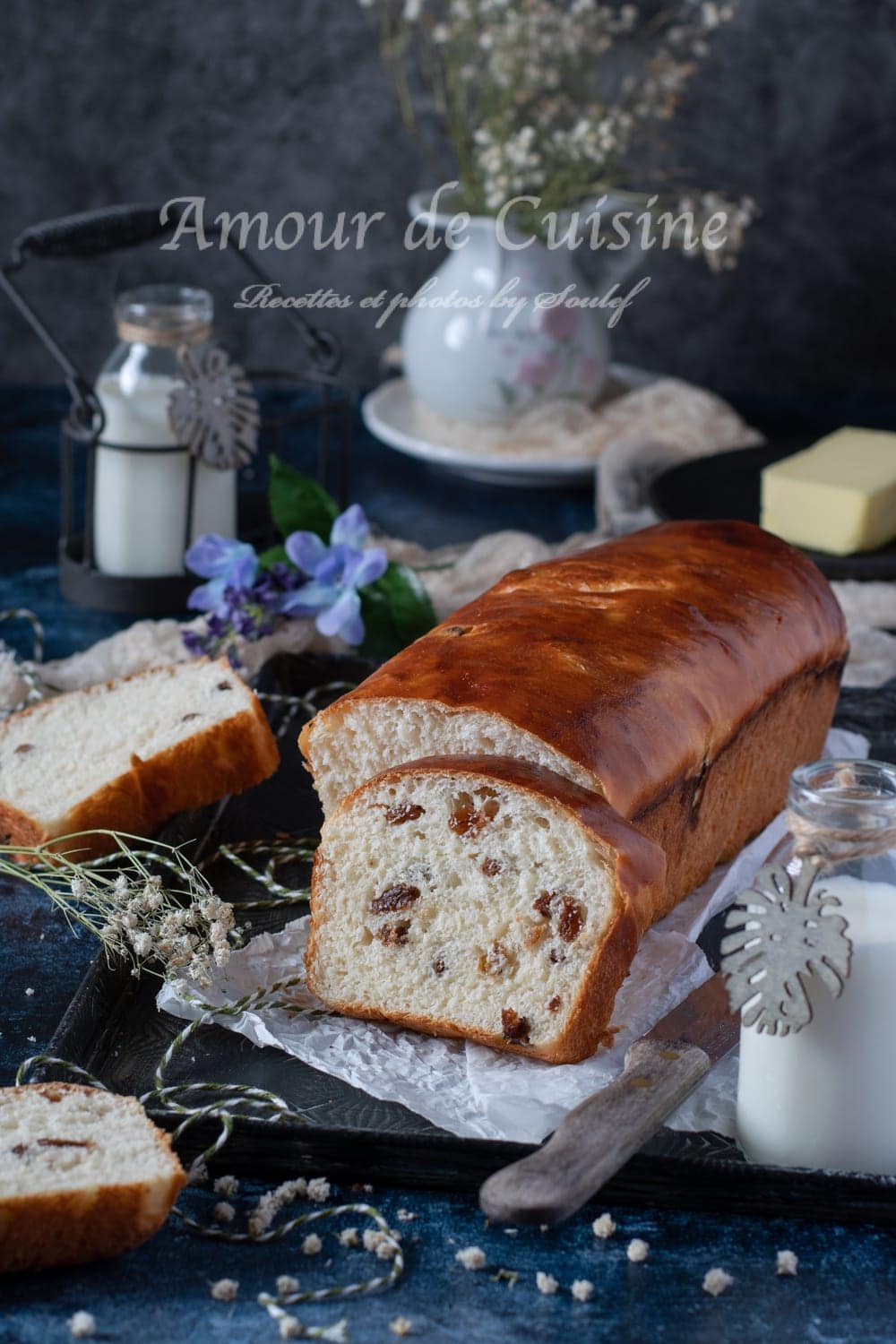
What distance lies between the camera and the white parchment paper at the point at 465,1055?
65.6 inches

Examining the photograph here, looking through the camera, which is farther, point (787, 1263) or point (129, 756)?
point (129, 756)

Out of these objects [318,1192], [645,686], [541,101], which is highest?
[541,101]

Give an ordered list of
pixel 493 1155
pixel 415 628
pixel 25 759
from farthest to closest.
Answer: pixel 415 628 < pixel 25 759 < pixel 493 1155

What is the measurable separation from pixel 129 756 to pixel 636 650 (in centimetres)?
78

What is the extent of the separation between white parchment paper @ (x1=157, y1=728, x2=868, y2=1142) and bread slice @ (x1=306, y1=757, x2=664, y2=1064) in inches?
0.9

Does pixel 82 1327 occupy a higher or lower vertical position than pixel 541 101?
lower

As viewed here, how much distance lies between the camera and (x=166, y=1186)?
1.48 metres

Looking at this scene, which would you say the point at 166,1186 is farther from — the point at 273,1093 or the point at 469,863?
the point at 469,863

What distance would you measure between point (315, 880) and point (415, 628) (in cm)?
105

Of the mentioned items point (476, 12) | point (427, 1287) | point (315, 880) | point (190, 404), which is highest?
point (476, 12)

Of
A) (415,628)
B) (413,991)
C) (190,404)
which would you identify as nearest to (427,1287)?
(413,991)

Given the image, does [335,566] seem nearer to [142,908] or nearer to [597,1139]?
[142,908]

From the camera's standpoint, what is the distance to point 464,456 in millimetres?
3711

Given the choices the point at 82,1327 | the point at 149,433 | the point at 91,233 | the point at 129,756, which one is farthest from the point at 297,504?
the point at 82,1327
